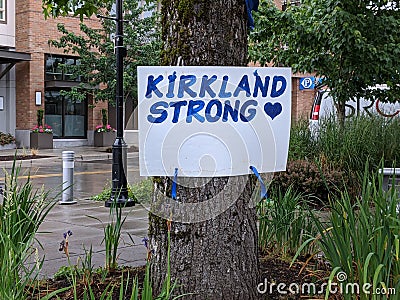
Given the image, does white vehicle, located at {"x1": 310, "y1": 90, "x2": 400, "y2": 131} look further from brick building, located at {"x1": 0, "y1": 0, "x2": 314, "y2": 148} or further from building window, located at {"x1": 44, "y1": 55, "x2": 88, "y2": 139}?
building window, located at {"x1": 44, "y1": 55, "x2": 88, "y2": 139}

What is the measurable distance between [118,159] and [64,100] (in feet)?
64.9

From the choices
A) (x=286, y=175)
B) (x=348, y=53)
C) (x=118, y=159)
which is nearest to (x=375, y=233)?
(x=286, y=175)

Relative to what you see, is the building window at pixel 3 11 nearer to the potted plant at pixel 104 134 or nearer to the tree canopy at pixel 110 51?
the tree canopy at pixel 110 51

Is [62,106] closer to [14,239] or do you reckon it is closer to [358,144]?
[358,144]

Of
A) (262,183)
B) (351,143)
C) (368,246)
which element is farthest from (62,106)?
(368,246)

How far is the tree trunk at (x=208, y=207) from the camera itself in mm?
3850

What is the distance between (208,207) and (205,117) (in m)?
0.56

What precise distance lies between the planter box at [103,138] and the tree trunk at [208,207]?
25.1 m

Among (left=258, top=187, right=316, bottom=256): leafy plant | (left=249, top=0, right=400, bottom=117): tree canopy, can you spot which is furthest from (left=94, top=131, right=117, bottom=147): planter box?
(left=258, top=187, right=316, bottom=256): leafy plant

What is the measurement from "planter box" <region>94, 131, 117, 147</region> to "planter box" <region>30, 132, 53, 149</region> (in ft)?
8.40

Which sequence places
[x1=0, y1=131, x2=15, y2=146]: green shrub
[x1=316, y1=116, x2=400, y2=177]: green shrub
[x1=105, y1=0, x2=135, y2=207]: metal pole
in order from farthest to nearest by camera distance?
[x1=0, y1=131, x2=15, y2=146]: green shrub → [x1=105, y1=0, x2=135, y2=207]: metal pole → [x1=316, y1=116, x2=400, y2=177]: green shrub

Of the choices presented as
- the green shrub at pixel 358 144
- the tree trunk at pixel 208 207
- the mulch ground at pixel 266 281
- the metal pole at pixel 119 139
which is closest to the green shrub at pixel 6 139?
the metal pole at pixel 119 139

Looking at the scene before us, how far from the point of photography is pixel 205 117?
3.74m

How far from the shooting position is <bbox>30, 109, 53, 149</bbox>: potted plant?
2648 cm
